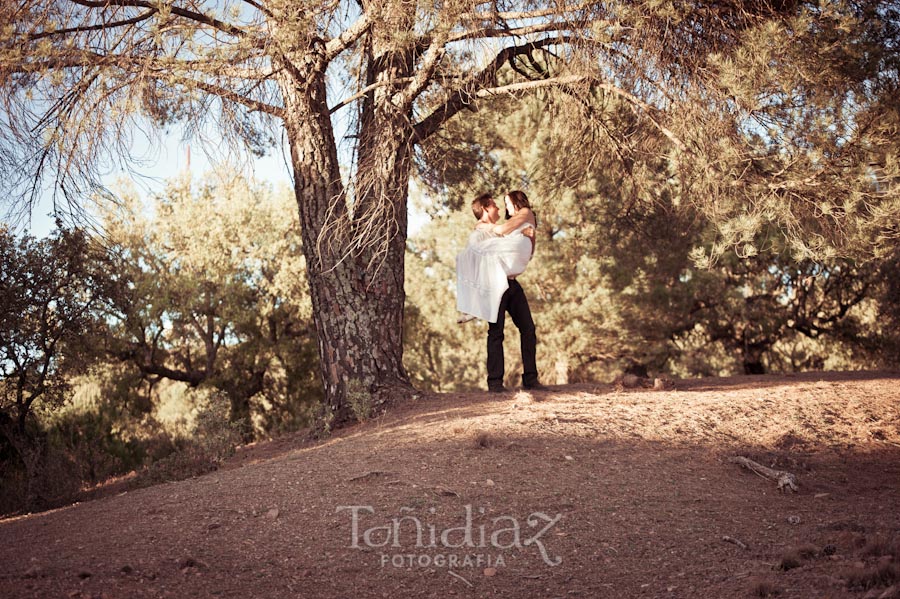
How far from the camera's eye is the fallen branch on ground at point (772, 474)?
5473 millimetres

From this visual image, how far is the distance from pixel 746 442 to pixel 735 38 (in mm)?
3607

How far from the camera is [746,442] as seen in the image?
6.41m

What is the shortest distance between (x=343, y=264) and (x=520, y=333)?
77.9 inches

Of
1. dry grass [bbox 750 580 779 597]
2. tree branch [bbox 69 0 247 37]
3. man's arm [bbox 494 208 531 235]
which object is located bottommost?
dry grass [bbox 750 580 779 597]

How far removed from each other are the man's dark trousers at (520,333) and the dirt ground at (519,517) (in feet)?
3.17

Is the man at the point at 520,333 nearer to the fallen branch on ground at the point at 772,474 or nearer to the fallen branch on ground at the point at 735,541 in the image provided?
the fallen branch on ground at the point at 772,474

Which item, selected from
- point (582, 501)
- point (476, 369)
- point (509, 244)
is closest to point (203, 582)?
point (582, 501)

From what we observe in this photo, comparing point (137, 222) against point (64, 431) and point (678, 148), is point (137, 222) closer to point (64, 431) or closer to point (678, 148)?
point (64, 431)

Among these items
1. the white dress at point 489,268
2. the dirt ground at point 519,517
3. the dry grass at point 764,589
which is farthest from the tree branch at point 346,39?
the dry grass at point 764,589

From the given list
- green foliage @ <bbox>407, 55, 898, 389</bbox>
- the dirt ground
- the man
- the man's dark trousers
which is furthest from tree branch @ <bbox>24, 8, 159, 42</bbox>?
green foliage @ <bbox>407, 55, 898, 389</bbox>

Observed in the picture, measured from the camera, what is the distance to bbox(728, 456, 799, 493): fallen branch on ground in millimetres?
5473

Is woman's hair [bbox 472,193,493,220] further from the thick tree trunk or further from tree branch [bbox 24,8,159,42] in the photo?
tree branch [bbox 24,8,159,42]

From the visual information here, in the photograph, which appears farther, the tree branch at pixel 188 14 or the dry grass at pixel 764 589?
the tree branch at pixel 188 14

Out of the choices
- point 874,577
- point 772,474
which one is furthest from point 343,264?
point 874,577
